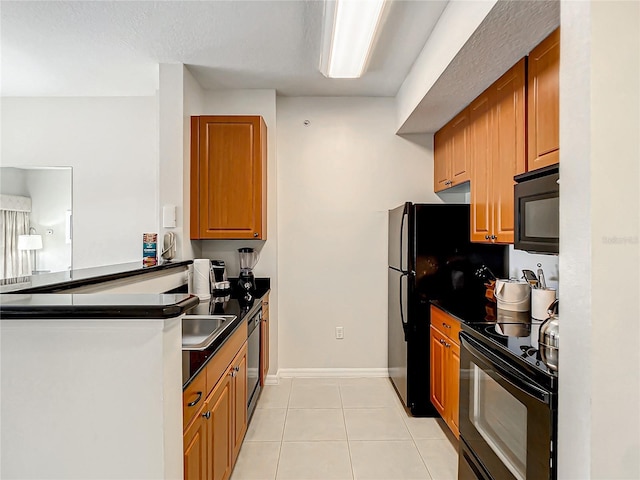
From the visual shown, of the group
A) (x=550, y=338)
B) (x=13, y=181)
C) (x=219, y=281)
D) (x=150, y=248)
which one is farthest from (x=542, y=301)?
(x=13, y=181)

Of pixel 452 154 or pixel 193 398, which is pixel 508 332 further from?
pixel 452 154

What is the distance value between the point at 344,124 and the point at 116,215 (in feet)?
7.54

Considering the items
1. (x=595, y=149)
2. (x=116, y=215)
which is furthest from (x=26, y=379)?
(x=116, y=215)

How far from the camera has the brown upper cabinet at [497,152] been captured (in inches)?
89.9

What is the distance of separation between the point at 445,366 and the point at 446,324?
0.95 ft

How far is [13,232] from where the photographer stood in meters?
3.72

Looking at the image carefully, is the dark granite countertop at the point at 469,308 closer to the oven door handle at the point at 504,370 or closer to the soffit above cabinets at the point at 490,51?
the oven door handle at the point at 504,370

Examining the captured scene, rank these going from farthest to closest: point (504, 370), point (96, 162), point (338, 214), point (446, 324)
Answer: point (338, 214) → point (96, 162) → point (446, 324) → point (504, 370)

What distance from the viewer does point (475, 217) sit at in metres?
2.84

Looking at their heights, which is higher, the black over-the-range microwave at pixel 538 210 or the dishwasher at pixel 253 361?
the black over-the-range microwave at pixel 538 210

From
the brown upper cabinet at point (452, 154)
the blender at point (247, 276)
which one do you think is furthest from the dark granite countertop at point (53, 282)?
the brown upper cabinet at point (452, 154)

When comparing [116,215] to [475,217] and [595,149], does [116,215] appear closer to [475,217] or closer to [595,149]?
[475,217]

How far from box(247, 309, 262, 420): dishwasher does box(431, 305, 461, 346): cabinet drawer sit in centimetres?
126

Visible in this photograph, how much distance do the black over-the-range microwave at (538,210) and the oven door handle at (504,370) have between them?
0.51 metres
